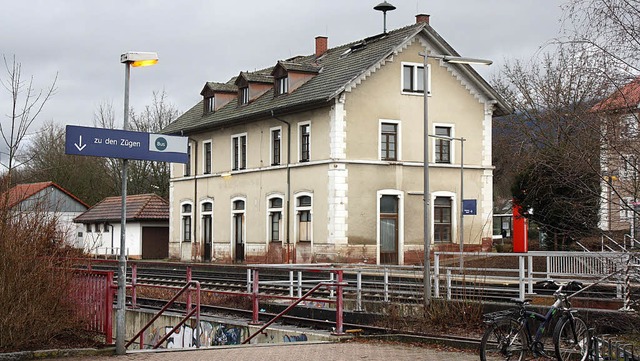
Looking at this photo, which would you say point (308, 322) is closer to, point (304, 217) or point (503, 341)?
point (503, 341)

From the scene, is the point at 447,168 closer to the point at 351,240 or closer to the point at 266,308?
the point at 351,240

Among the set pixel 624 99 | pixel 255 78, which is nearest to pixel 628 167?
pixel 624 99

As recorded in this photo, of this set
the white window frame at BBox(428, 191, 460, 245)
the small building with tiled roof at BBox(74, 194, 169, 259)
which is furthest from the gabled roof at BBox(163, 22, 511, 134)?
the small building with tiled roof at BBox(74, 194, 169, 259)

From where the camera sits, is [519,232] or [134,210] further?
[134,210]

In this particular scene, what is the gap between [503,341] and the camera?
12.4 metres

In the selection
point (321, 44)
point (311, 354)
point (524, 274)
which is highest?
point (321, 44)

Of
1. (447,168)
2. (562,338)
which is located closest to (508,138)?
(447,168)

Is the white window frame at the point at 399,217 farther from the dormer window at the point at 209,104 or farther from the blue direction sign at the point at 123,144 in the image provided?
the blue direction sign at the point at 123,144

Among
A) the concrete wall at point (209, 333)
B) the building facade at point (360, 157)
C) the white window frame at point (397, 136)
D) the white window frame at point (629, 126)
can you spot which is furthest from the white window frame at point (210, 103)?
the white window frame at point (629, 126)

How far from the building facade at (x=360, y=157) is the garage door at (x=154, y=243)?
13.0 metres

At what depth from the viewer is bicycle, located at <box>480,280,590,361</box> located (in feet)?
40.6

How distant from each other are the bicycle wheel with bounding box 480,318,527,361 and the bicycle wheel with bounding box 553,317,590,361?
605mm

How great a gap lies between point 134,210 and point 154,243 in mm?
2576

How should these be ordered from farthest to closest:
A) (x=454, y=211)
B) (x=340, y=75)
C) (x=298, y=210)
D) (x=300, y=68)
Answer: (x=300, y=68) < (x=454, y=211) < (x=298, y=210) < (x=340, y=75)
